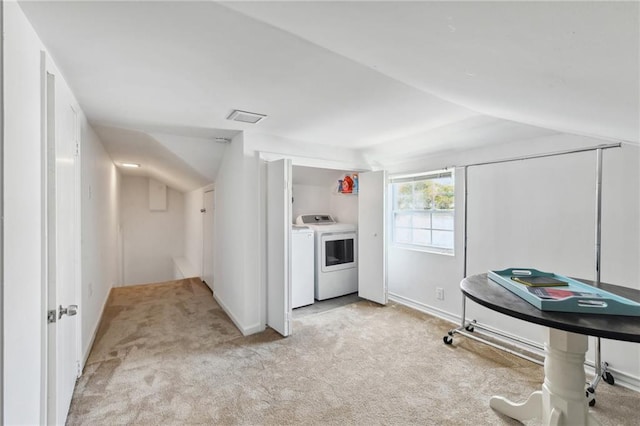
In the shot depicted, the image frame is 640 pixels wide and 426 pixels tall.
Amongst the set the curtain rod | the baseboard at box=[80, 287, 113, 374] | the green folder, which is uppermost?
the curtain rod

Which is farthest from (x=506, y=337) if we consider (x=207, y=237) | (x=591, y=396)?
(x=207, y=237)

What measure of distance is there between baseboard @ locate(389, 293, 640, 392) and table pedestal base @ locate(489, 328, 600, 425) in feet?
3.45

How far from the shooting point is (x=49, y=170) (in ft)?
4.74

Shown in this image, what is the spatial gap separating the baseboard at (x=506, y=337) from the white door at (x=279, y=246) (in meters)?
1.66

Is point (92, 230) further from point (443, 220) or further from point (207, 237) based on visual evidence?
point (443, 220)

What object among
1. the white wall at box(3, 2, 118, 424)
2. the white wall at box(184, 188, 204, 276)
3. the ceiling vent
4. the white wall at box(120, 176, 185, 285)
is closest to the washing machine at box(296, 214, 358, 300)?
the ceiling vent

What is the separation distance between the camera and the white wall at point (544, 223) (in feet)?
6.86

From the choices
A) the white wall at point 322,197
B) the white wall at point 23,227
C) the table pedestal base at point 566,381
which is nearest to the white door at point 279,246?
the white wall at point 322,197

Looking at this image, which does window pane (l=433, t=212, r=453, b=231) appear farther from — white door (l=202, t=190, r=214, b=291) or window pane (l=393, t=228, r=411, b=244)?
white door (l=202, t=190, r=214, b=291)

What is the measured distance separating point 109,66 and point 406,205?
3.33m

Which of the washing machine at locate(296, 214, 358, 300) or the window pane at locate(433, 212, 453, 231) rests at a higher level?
the window pane at locate(433, 212, 453, 231)

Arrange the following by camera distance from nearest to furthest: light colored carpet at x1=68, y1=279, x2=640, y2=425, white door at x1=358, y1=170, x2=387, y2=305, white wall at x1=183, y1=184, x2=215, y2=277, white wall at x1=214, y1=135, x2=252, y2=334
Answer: light colored carpet at x1=68, y1=279, x2=640, y2=425
white wall at x1=214, y1=135, x2=252, y2=334
white door at x1=358, y1=170, x2=387, y2=305
white wall at x1=183, y1=184, x2=215, y2=277

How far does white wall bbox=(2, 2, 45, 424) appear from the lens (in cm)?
100

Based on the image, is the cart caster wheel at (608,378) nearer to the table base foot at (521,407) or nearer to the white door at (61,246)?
the table base foot at (521,407)
